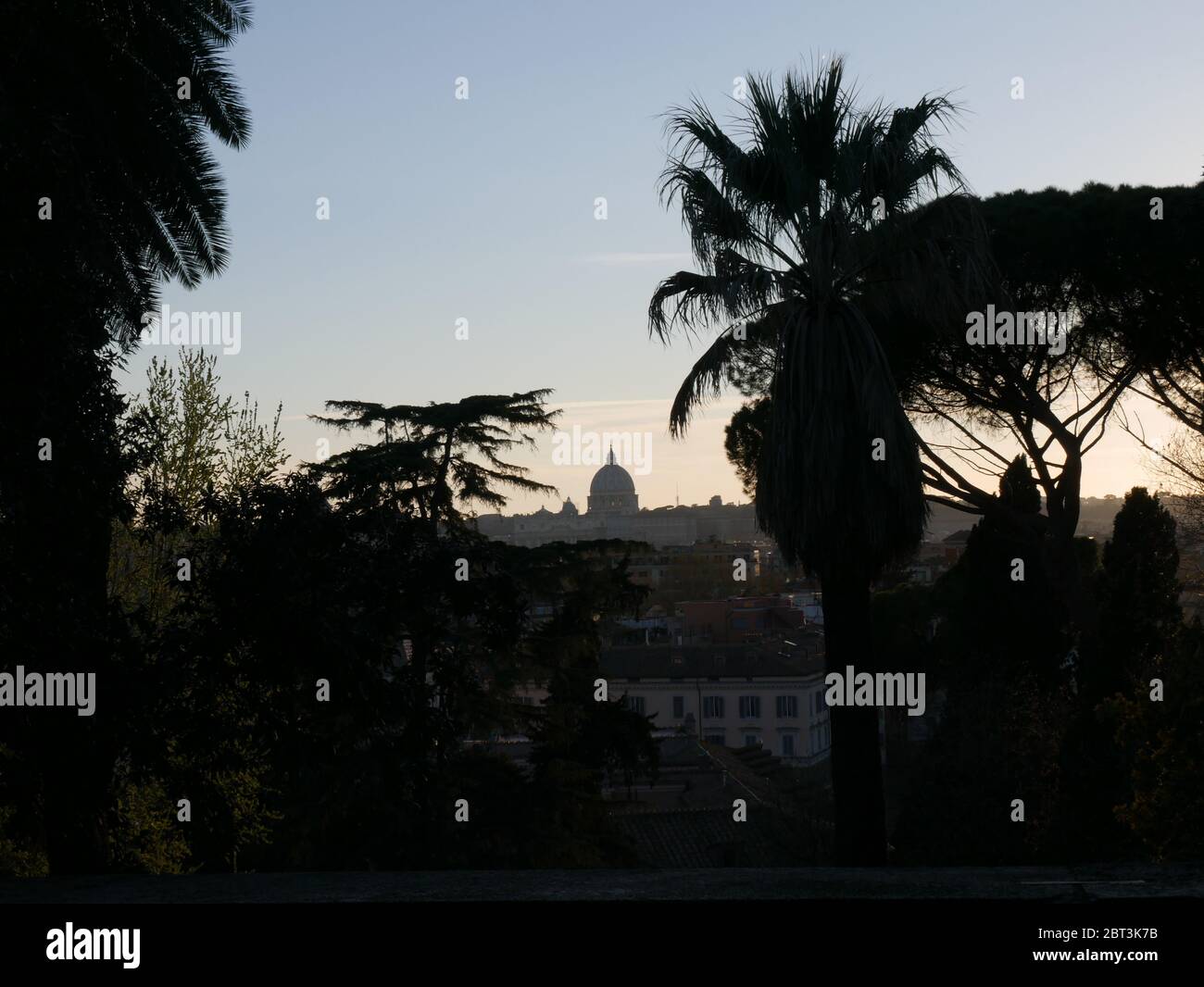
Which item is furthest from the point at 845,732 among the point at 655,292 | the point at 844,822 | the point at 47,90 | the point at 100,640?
the point at 47,90

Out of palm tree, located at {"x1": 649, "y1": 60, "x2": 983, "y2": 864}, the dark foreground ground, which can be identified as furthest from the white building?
the dark foreground ground

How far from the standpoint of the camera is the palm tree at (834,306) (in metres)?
11.2

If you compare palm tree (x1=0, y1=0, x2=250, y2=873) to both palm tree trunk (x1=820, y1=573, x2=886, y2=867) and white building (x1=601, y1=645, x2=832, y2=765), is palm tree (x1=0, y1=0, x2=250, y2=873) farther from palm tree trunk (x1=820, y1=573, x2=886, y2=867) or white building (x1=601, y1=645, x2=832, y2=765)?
white building (x1=601, y1=645, x2=832, y2=765)

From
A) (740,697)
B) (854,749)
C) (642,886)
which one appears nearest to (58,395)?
(642,886)

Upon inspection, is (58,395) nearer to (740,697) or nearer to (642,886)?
(642,886)

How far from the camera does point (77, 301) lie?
847 centimetres

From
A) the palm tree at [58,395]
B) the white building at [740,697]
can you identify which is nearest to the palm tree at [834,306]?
the palm tree at [58,395]

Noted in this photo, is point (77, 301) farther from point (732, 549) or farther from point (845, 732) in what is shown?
point (732, 549)

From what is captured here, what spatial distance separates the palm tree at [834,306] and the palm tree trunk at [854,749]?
0.6 inches

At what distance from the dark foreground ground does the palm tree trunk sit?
26.8 ft

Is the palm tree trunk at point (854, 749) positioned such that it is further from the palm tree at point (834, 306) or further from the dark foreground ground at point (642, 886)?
the dark foreground ground at point (642, 886)

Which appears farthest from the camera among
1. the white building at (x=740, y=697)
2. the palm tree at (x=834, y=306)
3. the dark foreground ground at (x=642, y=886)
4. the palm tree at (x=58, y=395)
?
the white building at (x=740, y=697)

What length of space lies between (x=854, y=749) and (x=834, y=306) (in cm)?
401
